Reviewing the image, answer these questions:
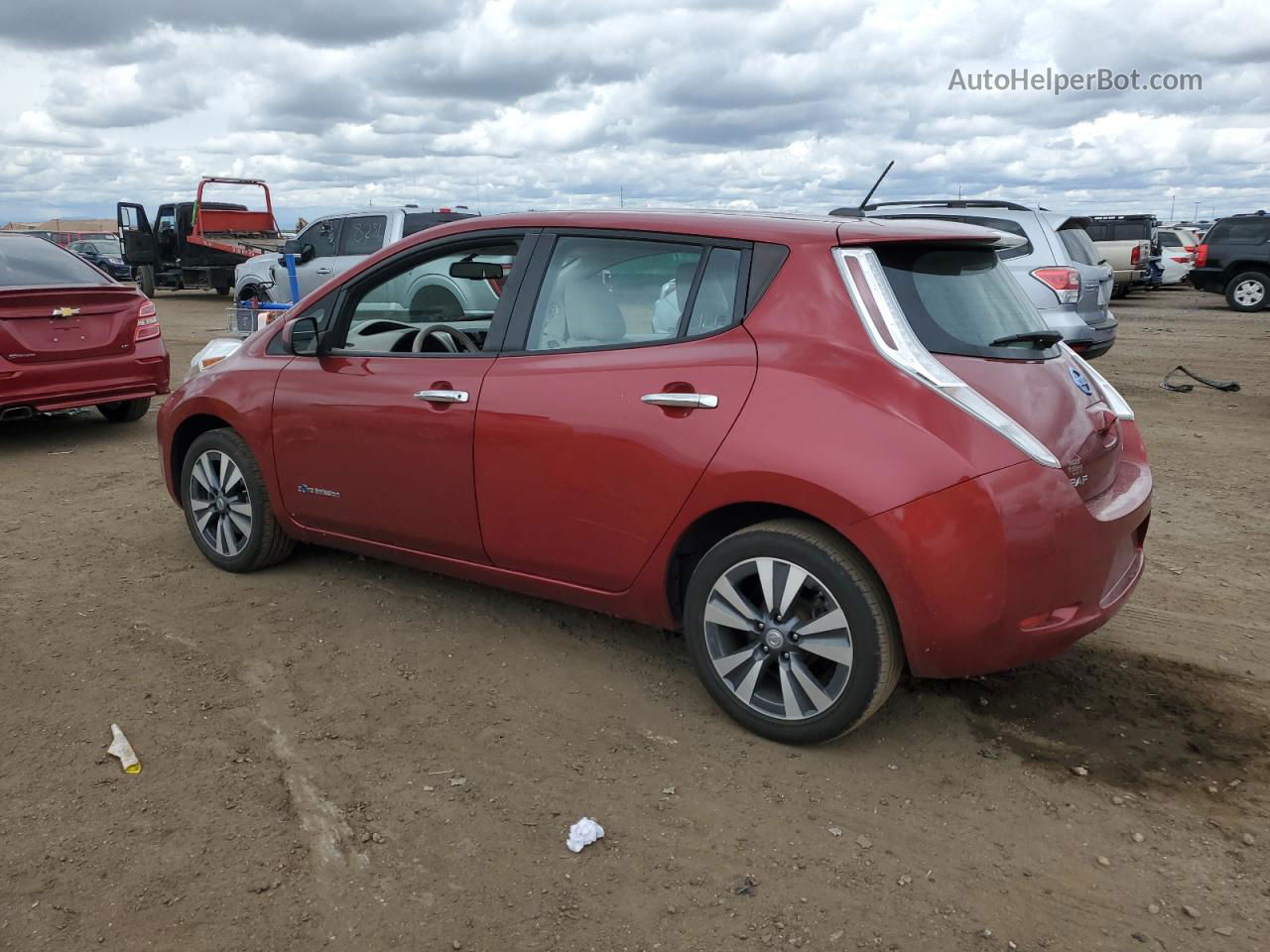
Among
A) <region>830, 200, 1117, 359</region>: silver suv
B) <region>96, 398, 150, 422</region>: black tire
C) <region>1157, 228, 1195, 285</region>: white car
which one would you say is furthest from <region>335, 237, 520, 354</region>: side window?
<region>1157, 228, 1195, 285</region>: white car

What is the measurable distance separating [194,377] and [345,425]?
50.7 inches

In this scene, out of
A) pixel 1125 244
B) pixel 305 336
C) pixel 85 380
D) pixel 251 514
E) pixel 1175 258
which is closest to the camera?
pixel 305 336

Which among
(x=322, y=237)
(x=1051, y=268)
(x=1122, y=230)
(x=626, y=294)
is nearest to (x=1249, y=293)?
(x=1122, y=230)

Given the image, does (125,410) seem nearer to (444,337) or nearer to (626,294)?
(444,337)

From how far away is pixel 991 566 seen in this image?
9.93 ft

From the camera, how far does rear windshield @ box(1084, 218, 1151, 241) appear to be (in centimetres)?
2541

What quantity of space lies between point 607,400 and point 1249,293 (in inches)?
864

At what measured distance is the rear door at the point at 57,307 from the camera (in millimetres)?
7652

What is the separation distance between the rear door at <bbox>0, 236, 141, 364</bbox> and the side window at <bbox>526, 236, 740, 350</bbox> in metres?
5.47

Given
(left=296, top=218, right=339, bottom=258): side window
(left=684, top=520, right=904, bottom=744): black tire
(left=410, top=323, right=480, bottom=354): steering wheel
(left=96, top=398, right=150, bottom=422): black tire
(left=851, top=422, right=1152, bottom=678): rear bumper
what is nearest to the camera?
(left=851, top=422, right=1152, bottom=678): rear bumper

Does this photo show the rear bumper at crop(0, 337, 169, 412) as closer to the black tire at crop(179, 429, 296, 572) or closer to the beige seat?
the black tire at crop(179, 429, 296, 572)

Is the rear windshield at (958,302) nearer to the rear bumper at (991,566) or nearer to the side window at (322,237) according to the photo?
the rear bumper at (991,566)

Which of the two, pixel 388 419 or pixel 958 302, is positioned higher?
pixel 958 302

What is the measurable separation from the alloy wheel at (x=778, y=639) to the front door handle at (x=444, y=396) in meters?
1.23
